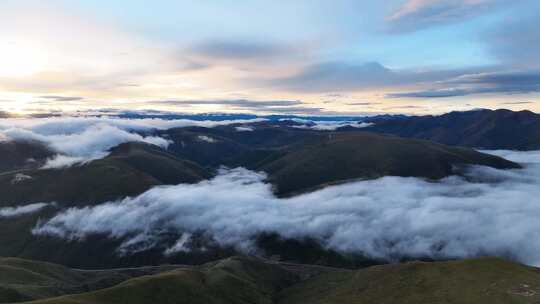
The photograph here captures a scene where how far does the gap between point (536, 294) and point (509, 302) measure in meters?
11.1

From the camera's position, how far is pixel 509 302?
197 m

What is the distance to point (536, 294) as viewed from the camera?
198 metres
